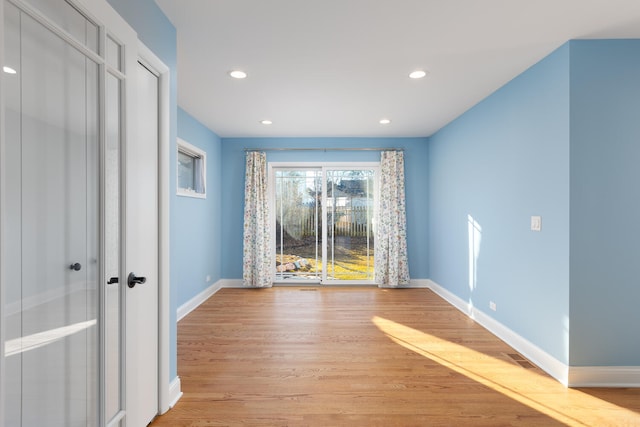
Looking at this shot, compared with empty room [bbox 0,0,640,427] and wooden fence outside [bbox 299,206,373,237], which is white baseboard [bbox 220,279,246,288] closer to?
empty room [bbox 0,0,640,427]

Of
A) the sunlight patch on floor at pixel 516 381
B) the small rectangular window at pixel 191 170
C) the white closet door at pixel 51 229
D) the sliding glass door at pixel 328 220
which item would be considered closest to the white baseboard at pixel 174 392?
the white closet door at pixel 51 229

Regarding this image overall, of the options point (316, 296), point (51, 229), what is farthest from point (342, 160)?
point (51, 229)

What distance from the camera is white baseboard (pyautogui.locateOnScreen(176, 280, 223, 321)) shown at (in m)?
4.08

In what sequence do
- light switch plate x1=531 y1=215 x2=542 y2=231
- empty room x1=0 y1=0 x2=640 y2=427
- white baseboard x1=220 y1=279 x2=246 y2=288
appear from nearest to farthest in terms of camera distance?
empty room x1=0 y1=0 x2=640 y2=427, light switch plate x1=531 y1=215 x2=542 y2=231, white baseboard x1=220 y1=279 x2=246 y2=288

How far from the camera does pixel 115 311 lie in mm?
1588

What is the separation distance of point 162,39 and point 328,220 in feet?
13.3

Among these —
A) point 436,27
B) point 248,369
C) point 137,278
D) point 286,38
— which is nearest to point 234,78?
point 286,38

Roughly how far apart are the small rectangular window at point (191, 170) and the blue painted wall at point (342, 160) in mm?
820

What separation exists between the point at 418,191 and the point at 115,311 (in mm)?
5037

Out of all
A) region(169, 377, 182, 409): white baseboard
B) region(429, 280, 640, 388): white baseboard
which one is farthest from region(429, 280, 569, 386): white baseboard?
region(169, 377, 182, 409): white baseboard

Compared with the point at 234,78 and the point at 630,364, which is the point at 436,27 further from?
the point at 630,364

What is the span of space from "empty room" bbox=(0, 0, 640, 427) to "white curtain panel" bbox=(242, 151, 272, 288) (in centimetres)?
67

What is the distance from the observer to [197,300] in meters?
4.62

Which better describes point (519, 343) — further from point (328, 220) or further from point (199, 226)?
point (199, 226)
